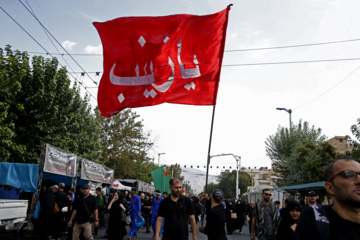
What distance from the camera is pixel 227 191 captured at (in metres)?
98.4

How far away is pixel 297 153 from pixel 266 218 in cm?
2386

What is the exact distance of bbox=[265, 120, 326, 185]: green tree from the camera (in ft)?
113

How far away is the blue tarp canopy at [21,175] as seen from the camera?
10750 mm

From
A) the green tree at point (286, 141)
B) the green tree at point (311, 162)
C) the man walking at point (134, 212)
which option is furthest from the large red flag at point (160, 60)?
the green tree at point (286, 141)

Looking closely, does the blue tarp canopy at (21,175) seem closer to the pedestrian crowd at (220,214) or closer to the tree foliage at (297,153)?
the pedestrian crowd at (220,214)

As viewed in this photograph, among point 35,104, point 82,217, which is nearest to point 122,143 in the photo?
point 35,104

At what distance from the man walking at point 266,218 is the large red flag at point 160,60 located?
260cm

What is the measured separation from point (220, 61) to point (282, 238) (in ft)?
13.2

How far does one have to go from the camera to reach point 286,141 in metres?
36.1

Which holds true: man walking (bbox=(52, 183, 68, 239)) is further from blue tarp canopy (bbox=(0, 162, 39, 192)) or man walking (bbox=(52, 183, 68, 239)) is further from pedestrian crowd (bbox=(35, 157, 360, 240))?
blue tarp canopy (bbox=(0, 162, 39, 192))

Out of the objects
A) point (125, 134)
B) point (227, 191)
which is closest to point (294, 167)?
point (125, 134)

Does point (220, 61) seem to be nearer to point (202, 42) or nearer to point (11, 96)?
point (202, 42)

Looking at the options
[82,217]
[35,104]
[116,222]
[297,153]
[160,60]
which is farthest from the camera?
[297,153]

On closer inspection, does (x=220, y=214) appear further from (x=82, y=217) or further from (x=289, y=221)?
(x=82, y=217)
